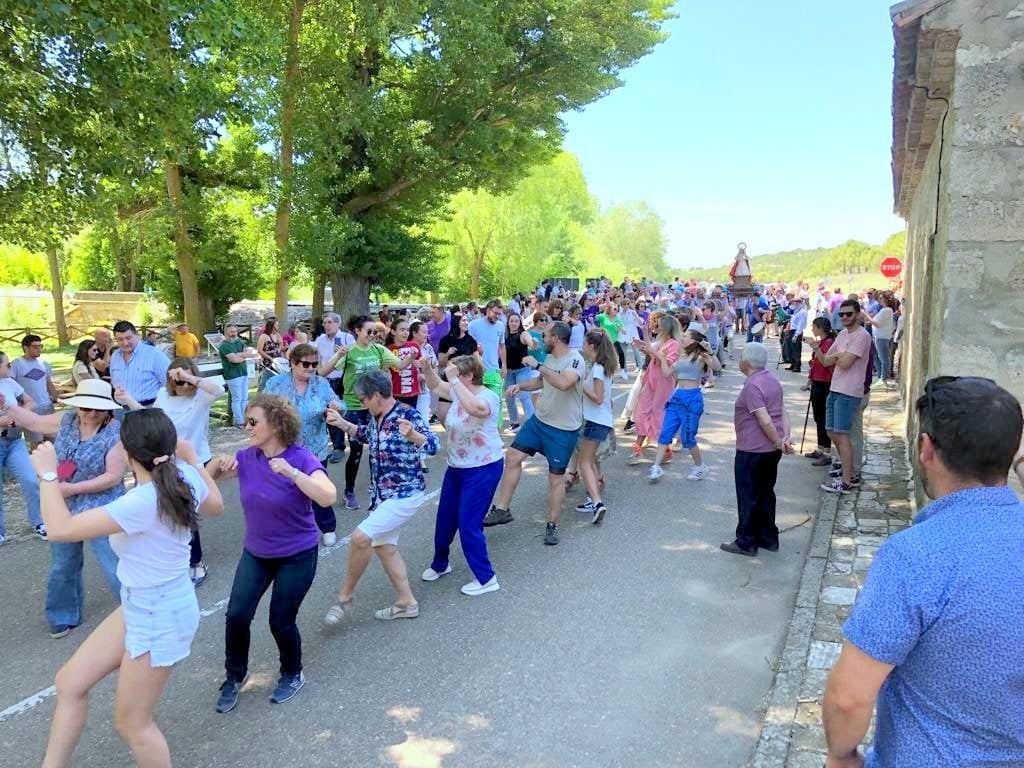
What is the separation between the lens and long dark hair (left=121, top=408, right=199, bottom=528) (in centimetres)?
308

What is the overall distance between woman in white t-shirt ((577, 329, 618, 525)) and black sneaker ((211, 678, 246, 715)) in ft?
11.8

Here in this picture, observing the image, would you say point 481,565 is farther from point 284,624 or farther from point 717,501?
point 717,501

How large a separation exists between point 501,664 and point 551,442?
2.37 meters

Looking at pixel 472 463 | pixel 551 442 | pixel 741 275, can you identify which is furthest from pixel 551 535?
pixel 741 275

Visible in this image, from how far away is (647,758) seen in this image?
351 centimetres

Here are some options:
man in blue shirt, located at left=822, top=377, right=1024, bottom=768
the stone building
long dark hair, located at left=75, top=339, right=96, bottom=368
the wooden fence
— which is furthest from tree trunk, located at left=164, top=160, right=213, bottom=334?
man in blue shirt, located at left=822, top=377, right=1024, bottom=768

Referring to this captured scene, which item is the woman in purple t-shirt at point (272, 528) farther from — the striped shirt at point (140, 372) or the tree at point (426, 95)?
the tree at point (426, 95)

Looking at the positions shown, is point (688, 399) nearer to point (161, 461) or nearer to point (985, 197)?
point (985, 197)

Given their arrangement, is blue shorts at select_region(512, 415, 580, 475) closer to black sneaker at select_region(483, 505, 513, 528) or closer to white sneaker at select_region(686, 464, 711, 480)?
black sneaker at select_region(483, 505, 513, 528)

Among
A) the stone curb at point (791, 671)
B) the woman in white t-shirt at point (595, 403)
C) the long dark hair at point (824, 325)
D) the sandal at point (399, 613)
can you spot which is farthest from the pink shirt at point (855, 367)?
the sandal at point (399, 613)

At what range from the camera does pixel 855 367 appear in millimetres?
7527

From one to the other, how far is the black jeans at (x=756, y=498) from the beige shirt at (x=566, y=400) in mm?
1418

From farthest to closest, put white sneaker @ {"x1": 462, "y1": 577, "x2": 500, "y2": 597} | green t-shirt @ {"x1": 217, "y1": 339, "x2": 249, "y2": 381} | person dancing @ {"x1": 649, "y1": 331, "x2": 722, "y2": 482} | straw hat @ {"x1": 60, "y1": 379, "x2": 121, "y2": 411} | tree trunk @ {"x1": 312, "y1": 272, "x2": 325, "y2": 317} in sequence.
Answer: tree trunk @ {"x1": 312, "y1": 272, "x2": 325, "y2": 317} → green t-shirt @ {"x1": 217, "y1": 339, "x2": 249, "y2": 381} → person dancing @ {"x1": 649, "y1": 331, "x2": 722, "y2": 482} → white sneaker @ {"x1": 462, "y1": 577, "x2": 500, "y2": 597} → straw hat @ {"x1": 60, "y1": 379, "x2": 121, "y2": 411}

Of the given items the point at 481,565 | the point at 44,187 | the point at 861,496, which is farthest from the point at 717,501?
the point at 44,187
